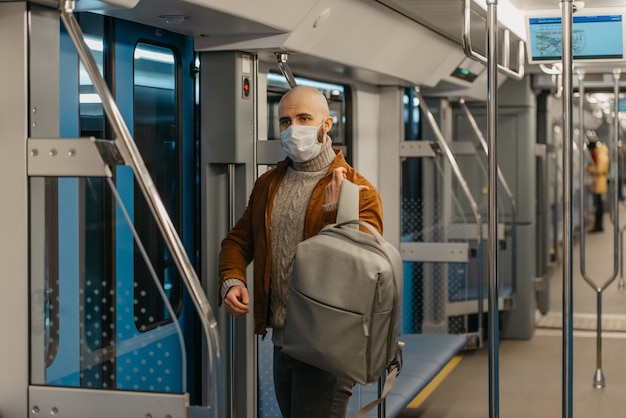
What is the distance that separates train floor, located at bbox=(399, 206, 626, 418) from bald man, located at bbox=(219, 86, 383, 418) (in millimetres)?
1662

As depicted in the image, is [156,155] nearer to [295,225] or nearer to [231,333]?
[231,333]

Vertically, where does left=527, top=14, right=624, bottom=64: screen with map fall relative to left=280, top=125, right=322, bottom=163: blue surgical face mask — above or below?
above

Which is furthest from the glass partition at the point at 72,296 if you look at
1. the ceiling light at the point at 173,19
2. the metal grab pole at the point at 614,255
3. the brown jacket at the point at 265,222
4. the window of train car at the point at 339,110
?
the metal grab pole at the point at 614,255

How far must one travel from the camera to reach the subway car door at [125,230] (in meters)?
3.30

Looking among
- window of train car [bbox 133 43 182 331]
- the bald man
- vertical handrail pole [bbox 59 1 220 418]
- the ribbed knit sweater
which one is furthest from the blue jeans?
window of train car [bbox 133 43 182 331]

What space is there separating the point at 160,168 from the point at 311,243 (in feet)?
4.91

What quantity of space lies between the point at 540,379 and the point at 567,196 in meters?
4.67

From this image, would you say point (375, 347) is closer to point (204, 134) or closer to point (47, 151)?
point (47, 151)

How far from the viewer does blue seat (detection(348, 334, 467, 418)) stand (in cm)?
530

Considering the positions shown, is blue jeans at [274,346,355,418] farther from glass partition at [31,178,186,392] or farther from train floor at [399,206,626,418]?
train floor at [399,206,626,418]

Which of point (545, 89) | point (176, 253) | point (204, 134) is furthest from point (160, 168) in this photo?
point (545, 89)

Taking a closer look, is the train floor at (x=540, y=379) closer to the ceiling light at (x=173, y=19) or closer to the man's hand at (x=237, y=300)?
the man's hand at (x=237, y=300)

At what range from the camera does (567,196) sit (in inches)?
132

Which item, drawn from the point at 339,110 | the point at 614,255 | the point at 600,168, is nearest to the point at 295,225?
the point at 339,110
